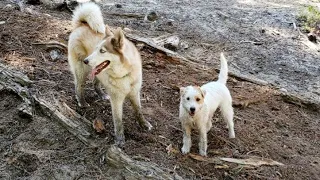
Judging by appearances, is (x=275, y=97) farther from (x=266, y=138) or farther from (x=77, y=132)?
(x=77, y=132)

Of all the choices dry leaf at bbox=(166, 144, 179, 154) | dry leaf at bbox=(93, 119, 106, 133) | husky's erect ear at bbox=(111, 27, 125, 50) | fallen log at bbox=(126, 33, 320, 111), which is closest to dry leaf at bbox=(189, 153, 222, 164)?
dry leaf at bbox=(166, 144, 179, 154)

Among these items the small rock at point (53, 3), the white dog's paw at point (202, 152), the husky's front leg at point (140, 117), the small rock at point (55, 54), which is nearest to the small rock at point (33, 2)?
the small rock at point (53, 3)

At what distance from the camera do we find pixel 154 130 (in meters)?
5.00

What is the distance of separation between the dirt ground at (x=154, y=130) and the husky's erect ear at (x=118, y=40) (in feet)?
3.53

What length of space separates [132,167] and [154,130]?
36.7 inches

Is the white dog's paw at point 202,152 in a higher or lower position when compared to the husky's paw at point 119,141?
higher

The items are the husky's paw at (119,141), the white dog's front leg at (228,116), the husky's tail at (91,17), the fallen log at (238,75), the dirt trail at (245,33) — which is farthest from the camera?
the dirt trail at (245,33)

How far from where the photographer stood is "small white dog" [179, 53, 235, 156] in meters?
4.36

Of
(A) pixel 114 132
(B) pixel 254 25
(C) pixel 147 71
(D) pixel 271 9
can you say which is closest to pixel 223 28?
(B) pixel 254 25

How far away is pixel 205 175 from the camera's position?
423 cm

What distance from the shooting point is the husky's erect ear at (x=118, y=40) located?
14.0ft

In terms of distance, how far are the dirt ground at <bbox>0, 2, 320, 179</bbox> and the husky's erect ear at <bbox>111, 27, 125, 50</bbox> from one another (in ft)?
3.53

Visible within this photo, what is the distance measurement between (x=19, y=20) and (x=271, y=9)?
6075mm

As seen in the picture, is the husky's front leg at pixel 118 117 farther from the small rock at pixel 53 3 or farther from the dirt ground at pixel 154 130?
the small rock at pixel 53 3
